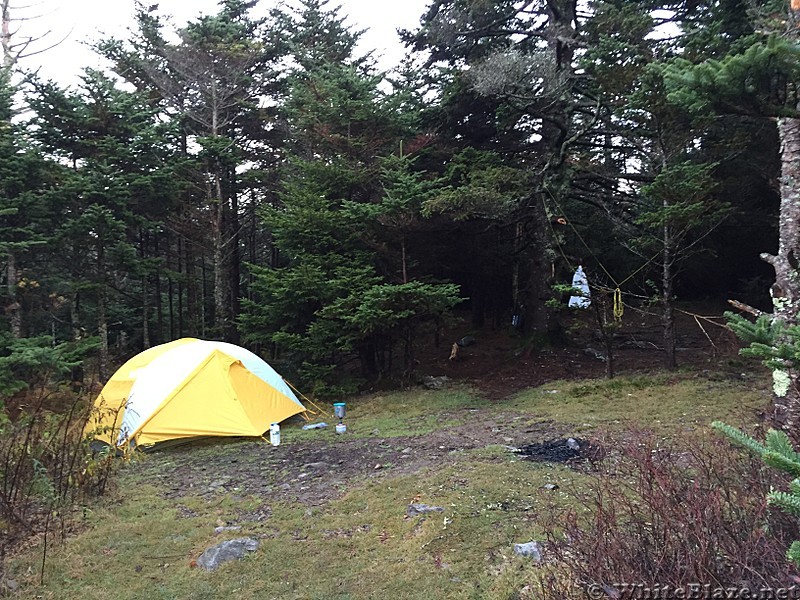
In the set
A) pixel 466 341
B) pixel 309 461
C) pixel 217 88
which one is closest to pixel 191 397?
pixel 309 461

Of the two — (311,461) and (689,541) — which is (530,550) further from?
(311,461)

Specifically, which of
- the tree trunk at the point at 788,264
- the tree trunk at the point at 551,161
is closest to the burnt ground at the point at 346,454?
the tree trunk at the point at 551,161

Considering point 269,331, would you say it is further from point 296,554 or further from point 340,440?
point 296,554

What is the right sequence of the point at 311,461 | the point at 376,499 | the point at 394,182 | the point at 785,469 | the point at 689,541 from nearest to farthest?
the point at 785,469, the point at 689,541, the point at 376,499, the point at 311,461, the point at 394,182

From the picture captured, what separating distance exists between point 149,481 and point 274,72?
528 inches

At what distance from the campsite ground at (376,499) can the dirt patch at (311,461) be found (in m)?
0.03

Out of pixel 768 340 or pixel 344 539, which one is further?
pixel 344 539

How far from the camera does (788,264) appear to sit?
3113 millimetres

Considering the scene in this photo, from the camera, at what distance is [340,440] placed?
7094mm

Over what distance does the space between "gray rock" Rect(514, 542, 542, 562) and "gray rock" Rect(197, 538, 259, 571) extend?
1.97 metres

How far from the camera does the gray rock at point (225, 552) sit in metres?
3.85

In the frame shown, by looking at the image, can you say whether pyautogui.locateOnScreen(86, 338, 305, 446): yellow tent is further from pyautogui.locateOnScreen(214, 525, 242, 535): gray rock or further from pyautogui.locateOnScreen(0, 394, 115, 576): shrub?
pyautogui.locateOnScreen(214, 525, 242, 535): gray rock

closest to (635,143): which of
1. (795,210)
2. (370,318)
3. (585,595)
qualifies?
(370,318)

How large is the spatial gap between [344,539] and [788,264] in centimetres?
356
